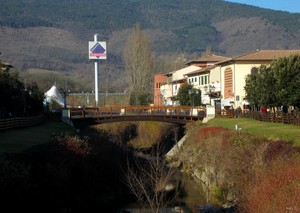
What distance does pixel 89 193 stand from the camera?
44.1m

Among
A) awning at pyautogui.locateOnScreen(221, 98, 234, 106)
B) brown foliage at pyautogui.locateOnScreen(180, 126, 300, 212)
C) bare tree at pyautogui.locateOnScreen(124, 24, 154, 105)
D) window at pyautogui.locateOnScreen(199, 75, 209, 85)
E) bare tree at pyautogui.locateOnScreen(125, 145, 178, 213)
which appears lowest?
bare tree at pyautogui.locateOnScreen(125, 145, 178, 213)

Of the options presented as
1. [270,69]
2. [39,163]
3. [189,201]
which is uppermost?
[270,69]

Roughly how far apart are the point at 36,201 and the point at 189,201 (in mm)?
15609

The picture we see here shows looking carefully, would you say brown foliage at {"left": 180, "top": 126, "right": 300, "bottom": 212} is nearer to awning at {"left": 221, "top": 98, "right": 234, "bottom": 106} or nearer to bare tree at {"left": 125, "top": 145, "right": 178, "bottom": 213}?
bare tree at {"left": 125, "top": 145, "right": 178, "bottom": 213}

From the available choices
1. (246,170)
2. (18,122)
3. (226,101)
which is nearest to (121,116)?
(18,122)

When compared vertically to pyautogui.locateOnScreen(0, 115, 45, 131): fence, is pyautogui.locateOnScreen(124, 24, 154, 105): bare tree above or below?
above

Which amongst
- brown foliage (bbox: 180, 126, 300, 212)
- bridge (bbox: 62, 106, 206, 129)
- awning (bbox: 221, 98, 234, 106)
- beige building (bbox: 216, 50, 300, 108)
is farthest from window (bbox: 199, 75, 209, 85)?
brown foliage (bbox: 180, 126, 300, 212)

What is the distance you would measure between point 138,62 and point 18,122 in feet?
230

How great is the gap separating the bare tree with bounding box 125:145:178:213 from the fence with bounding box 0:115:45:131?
11724 millimetres

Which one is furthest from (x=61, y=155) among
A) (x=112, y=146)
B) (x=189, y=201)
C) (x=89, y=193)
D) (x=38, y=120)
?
(x=38, y=120)

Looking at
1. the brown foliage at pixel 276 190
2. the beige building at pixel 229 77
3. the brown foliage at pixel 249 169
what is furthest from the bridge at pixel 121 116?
the brown foliage at pixel 276 190

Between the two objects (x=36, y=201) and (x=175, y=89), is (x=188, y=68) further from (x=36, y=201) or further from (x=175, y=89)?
(x=36, y=201)

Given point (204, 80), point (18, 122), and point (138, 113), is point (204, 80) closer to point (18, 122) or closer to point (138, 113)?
point (138, 113)

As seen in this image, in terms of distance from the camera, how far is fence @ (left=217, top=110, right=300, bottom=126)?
57781mm
